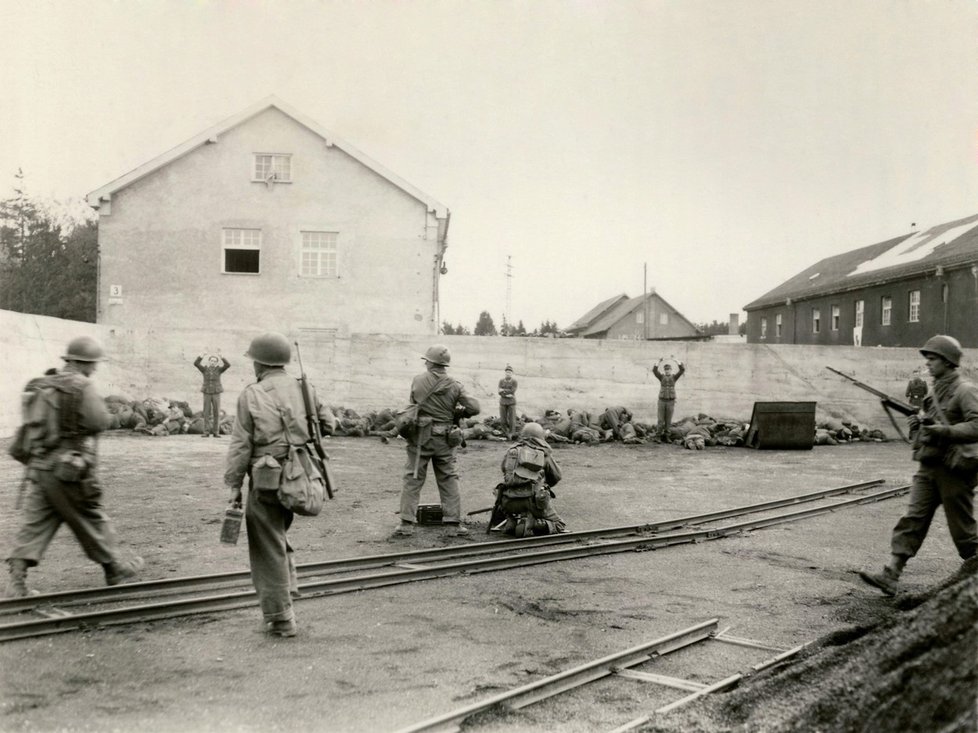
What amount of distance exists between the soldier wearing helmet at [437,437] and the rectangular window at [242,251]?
20.5m

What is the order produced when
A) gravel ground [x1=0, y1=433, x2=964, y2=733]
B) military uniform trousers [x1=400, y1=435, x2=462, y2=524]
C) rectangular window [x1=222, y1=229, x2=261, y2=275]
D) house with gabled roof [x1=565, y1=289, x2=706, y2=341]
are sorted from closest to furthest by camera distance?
gravel ground [x1=0, y1=433, x2=964, y2=733], military uniform trousers [x1=400, y1=435, x2=462, y2=524], rectangular window [x1=222, y1=229, x2=261, y2=275], house with gabled roof [x1=565, y1=289, x2=706, y2=341]

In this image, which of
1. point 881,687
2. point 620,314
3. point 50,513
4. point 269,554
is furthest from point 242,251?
point 620,314

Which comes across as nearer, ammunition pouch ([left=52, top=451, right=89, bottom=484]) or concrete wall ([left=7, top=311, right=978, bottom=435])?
ammunition pouch ([left=52, top=451, right=89, bottom=484])

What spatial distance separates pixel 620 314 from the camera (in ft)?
235

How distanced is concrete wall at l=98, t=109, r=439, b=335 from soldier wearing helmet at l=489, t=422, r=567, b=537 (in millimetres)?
20082

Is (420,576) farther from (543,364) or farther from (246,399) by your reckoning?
(543,364)

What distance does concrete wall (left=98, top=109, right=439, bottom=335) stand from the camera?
2889 cm

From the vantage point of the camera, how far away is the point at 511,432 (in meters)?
22.8

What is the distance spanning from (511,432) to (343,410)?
4.71 metres

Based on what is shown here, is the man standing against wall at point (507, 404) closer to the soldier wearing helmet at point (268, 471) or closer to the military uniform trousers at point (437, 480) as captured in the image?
the military uniform trousers at point (437, 480)

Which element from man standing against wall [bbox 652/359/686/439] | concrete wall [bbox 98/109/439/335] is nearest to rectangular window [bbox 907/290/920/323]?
man standing against wall [bbox 652/359/686/439]

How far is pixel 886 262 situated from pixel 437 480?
39031mm

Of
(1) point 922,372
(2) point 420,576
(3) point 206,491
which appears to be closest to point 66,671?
(2) point 420,576

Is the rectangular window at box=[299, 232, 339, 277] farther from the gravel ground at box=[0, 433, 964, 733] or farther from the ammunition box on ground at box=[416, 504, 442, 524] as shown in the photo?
the ammunition box on ground at box=[416, 504, 442, 524]
